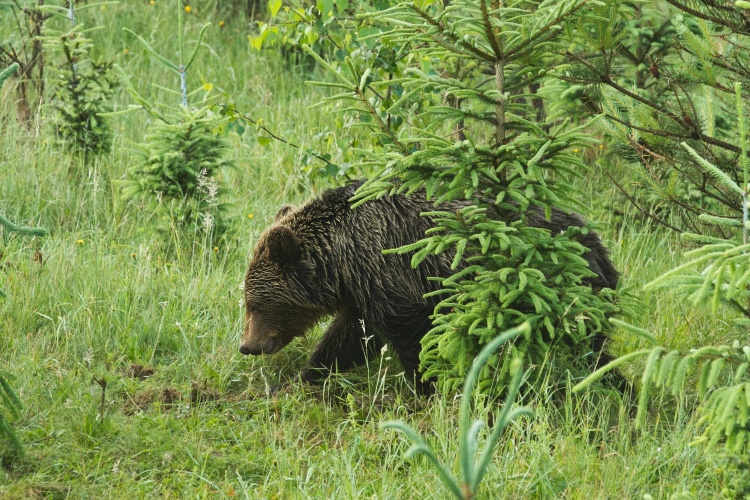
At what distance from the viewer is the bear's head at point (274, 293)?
5.52 meters

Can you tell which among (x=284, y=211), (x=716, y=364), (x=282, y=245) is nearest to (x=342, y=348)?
(x=282, y=245)

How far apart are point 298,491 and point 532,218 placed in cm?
205

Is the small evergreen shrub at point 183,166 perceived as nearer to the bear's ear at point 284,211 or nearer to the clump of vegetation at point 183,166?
the clump of vegetation at point 183,166

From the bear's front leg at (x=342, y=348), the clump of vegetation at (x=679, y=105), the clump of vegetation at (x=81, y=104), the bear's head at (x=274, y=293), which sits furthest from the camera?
the clump of vegetation at (x=81, y=104)

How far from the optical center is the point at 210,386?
5.25m

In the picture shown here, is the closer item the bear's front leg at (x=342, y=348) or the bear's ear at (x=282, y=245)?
the bear's ear at (x=282, y=245)

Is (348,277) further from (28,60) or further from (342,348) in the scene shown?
(28,60)

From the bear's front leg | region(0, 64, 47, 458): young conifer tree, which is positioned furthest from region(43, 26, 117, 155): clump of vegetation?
region(0, 64, 47, 458): young conifer tree

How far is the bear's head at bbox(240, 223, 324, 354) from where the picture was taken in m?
5.52

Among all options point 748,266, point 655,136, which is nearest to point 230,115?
point 655,136

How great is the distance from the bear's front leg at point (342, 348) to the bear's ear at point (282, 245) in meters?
0.52

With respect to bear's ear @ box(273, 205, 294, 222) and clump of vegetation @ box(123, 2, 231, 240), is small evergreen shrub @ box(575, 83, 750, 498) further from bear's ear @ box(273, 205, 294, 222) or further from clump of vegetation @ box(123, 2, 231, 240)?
clump of vegetation @ box(123, 2, 231, 240)

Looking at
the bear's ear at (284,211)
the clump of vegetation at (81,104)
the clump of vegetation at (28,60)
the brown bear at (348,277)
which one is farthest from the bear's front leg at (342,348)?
the clump of vegetation at (28,60)

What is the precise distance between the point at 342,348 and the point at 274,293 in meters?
0.53
